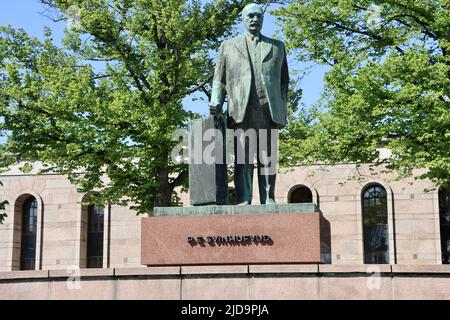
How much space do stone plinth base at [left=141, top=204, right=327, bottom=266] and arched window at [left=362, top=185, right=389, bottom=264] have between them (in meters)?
18.8

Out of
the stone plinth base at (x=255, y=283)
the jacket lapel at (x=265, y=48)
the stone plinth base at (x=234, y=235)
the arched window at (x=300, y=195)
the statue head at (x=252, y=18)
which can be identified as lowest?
the stone plinth base at (x=255, y=283)

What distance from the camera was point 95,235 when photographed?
1278 inches

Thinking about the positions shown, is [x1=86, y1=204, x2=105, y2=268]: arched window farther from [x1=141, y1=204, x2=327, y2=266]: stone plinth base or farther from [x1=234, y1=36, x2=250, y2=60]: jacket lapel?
[x1=141, y1=204, x2=327, y2=266]: stone plinth base

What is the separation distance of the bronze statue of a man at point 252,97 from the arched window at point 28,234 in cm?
2304

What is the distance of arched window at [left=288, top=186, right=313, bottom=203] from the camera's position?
30422 mm

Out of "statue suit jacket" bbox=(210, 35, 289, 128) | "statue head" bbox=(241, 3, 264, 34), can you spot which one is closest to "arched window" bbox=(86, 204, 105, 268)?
"statue suit jacket" bbox=(210, 35, 289, 128)

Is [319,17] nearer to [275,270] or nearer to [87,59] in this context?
[87,59]

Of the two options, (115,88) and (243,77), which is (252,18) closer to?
(243,77)

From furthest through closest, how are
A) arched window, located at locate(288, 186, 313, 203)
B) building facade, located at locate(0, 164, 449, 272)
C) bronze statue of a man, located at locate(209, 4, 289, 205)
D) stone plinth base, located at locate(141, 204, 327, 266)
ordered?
arched window, located at locate(288, 186, 313, 203)
building facade, located at locate(0, 164, 449, 272)
bronze statue of a man, located at locate(209, 4, 289, 205)
stone plinth base, located at locate(141, 204, 327, 266)

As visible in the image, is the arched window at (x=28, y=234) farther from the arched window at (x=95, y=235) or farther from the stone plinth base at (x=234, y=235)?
the stone plinth base at (x=234, y=235)

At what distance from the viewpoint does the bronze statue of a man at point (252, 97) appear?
11625mm

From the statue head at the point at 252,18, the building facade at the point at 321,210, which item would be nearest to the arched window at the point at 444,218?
the building facade at the point at 321,210

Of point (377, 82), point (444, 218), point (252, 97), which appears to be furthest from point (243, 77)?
point (444, 218)
